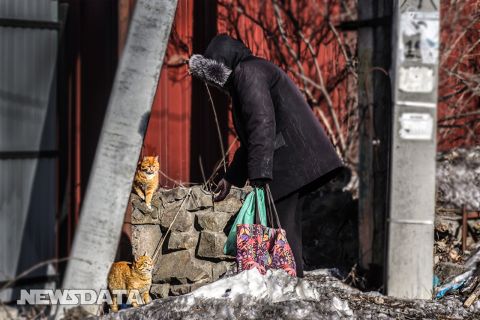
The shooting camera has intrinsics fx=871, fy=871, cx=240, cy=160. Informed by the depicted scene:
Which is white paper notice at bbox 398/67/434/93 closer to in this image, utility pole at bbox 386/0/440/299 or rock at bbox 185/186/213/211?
utility pole at bbox 386/0/440/299

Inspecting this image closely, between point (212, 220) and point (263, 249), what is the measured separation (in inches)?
27.9

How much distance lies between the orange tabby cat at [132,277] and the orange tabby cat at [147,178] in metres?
0.54

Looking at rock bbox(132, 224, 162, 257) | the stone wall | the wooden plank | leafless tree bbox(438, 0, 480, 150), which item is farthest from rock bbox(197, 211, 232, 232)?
leafless tree bbox(438, 0, 480, 150)

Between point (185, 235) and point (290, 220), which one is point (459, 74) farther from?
point (185, 235)

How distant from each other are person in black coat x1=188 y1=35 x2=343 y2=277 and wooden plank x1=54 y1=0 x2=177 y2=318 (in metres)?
0.72

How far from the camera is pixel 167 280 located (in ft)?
18.7

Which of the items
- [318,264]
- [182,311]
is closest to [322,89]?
[318,264]

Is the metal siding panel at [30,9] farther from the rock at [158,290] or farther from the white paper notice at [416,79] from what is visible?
the white paper notice at [416,79]

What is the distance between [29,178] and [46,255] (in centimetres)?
78

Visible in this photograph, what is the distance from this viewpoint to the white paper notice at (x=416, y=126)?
538 centimetres

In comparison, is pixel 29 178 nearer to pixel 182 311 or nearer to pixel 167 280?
pixel 167 280

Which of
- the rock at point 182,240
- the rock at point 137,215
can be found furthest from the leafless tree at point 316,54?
the rock at point 137,215

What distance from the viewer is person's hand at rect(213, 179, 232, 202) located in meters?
5.52

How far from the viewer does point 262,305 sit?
4.97m
